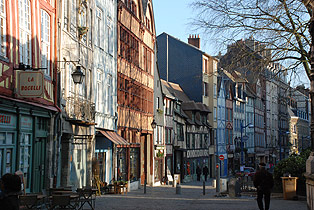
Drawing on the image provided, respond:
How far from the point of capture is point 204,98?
5881 centimetres

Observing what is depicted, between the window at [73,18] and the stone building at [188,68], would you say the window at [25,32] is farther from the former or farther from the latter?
the stone building at [188,68]

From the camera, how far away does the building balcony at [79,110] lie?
21486 mm

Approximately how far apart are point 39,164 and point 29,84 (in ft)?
15.2

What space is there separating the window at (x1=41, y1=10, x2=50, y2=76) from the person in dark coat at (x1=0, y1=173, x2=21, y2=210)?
38.5 ft

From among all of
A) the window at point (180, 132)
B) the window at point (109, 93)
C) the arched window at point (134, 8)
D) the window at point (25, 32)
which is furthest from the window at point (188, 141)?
the window at point (25, 32)

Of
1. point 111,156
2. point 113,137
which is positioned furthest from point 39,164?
point 111,156

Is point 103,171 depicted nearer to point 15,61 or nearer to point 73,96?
point 73,96

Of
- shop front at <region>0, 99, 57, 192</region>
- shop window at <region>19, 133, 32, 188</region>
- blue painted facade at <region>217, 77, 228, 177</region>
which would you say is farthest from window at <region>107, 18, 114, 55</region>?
blue painted facade at <region>217, 77, 228, 177</region>

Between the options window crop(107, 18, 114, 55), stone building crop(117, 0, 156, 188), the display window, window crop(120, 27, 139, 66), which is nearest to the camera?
window crop(107, 18, 114, 55)

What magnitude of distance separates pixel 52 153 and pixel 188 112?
3484 centimetres

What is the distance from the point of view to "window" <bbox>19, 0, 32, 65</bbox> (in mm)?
16719

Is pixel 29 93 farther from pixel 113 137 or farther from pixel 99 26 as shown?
pixel 113 137

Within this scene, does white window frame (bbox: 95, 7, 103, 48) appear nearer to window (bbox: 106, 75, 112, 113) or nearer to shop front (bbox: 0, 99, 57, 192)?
window (bbox: 106, 75, 112, 113)

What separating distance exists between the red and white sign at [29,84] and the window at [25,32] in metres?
1.72
